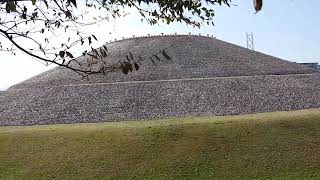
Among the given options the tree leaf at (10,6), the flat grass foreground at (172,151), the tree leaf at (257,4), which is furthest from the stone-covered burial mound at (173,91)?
the tree leaf at (257,4)

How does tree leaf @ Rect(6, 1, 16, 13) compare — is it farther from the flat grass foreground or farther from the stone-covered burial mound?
the stone-covered burial mound

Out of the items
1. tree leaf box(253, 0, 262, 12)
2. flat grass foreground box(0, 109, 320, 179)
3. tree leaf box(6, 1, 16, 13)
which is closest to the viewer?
tree leaf box(253, 0, 262, 12)

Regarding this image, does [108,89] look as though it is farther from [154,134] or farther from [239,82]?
[154,134]

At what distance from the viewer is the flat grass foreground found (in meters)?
21.3

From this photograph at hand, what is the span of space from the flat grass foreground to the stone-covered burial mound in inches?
324

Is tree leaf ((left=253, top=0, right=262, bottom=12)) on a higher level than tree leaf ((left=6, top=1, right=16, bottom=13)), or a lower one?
lower

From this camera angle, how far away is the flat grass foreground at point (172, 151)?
2131cm

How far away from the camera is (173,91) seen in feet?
140

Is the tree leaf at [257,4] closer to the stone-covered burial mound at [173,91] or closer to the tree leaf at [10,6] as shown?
the tree leaf at [10,6]

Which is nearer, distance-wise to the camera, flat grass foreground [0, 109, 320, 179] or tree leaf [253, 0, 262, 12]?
tree leaf [253, 0, 262, 12]

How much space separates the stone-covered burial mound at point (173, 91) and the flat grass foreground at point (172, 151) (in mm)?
8219

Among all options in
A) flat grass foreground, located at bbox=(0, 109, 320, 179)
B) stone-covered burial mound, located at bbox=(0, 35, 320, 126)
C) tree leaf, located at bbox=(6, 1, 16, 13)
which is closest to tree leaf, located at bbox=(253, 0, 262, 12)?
tree leaf, located at bbox=(6, 1, 16, 13)

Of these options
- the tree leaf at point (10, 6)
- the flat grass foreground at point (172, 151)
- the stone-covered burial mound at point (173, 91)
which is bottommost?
the flat grass foreground at point (172, 151)

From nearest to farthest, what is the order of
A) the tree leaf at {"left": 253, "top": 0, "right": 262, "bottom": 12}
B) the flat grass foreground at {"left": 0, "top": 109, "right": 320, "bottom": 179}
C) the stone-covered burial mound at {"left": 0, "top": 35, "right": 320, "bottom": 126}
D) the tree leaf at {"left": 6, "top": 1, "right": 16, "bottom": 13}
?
the tree leaf at {"left": 253, "top": 0, "right": 262, "bottom": 12} < the tree leaf at {"left": 6, "top": 1, "right": 16, "bottom": 13} < the flat grass foreground at {"left": 0, "top": 109, "right": 320, "bottom": 179} < the stone-covered burial mound at {"left": 0, "top": 35, "right": 320, "bottom": 126}
